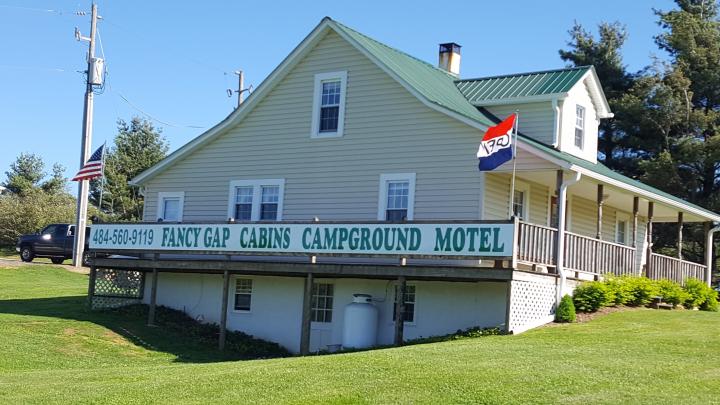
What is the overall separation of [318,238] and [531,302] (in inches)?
212

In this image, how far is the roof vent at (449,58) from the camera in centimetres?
3161

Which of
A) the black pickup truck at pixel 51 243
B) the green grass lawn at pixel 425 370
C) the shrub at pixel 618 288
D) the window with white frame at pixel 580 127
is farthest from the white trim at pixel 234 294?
the black pickup truck at pixel 51 243

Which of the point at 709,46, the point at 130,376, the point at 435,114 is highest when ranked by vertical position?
the point at 709,46

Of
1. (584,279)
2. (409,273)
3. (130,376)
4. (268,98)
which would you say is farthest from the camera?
(268,98)

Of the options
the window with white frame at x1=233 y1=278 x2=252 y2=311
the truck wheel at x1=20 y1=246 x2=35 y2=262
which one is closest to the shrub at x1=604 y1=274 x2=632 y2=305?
the window with white frame at x1=233 y1=278 x2=252 y2=311

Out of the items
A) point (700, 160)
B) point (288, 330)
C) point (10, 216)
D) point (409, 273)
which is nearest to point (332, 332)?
point (288, 330)

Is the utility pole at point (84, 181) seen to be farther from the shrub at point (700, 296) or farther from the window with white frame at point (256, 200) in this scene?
the shrub at point (700, 296)

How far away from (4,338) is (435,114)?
38.0ft

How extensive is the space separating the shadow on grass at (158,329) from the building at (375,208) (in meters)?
0.72

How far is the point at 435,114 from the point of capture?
24.8 m

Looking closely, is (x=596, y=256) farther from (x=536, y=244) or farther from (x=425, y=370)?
(x=425, y=370)

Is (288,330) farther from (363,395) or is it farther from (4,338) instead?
(363,395)

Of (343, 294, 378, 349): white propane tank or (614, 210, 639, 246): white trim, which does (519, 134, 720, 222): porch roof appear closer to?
(614, 210, 639, 246): white trim

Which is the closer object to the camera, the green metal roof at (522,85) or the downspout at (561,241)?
the downspout at (561,241)
